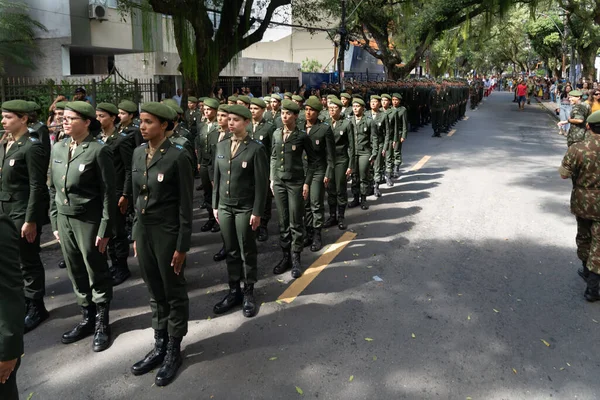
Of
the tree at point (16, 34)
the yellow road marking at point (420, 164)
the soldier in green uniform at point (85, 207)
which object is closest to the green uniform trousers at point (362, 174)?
the yellow road marking at point (420, 164)

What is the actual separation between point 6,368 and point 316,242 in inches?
180

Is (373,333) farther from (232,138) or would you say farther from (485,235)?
(485,235)

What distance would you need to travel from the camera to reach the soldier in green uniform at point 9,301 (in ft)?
6.79

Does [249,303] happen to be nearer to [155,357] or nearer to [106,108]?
[155,357]

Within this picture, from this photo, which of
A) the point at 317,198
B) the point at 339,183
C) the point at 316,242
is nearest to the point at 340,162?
the point at 339,183

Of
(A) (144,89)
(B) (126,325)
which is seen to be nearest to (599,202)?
(B) (126,325)

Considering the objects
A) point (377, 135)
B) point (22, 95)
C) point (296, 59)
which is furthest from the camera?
point (296, 59)

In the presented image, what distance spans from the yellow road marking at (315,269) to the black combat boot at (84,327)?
165 cm

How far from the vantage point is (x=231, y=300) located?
4727mm

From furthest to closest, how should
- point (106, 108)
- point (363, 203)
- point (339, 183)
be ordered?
point (363, 203) < point (339, 183) < point (106, 108)

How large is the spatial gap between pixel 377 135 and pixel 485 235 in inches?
109

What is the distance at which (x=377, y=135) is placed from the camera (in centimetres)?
892

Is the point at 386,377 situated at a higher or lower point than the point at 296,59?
lower

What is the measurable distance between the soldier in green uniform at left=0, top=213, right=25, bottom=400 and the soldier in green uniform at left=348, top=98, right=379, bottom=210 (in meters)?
6.64
